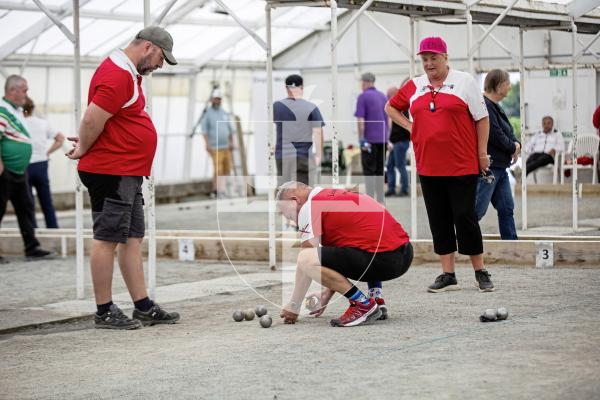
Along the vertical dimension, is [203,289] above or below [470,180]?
below

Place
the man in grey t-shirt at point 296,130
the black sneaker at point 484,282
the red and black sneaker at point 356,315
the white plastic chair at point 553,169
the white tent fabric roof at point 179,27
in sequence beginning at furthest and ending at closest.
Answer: the white plastic chair at point 553,169
the white tent fabric roof at point 179,27
the man in grey t-shirt at point 296,130
the black sneaker at point 484,282
the red and black sneaker at point 356,315

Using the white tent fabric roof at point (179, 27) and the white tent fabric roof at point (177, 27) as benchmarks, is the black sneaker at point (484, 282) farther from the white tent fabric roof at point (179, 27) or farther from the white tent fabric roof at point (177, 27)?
the white tent fabric roof at point (179, 27)

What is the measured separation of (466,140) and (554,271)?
193 centimetres

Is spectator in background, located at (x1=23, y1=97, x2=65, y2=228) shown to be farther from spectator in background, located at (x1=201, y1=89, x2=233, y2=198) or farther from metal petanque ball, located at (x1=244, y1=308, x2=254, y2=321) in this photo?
spectator in background, located at (x1=201, y1=89, x2=233, y2=198)

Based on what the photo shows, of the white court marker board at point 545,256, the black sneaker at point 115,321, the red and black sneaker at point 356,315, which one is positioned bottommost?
the black sneaker at point 115,321

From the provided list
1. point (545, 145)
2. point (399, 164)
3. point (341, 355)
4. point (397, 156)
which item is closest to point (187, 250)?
point (341, 355)

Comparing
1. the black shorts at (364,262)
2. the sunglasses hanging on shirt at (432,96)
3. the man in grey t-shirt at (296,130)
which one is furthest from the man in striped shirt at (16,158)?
the black shorts at (364,262)

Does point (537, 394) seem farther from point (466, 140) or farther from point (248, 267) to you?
A: point (248, 267)

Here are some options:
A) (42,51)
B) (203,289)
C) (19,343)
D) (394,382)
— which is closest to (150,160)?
(19,343)

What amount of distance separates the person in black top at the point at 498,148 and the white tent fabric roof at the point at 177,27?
31.6 feet

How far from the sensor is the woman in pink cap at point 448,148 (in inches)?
320

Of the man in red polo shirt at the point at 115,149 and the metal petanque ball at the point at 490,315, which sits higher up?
the man in red polo shirt at the point at 115,149

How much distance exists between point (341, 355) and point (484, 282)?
8.57ft

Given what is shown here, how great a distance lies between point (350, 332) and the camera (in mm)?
6848
